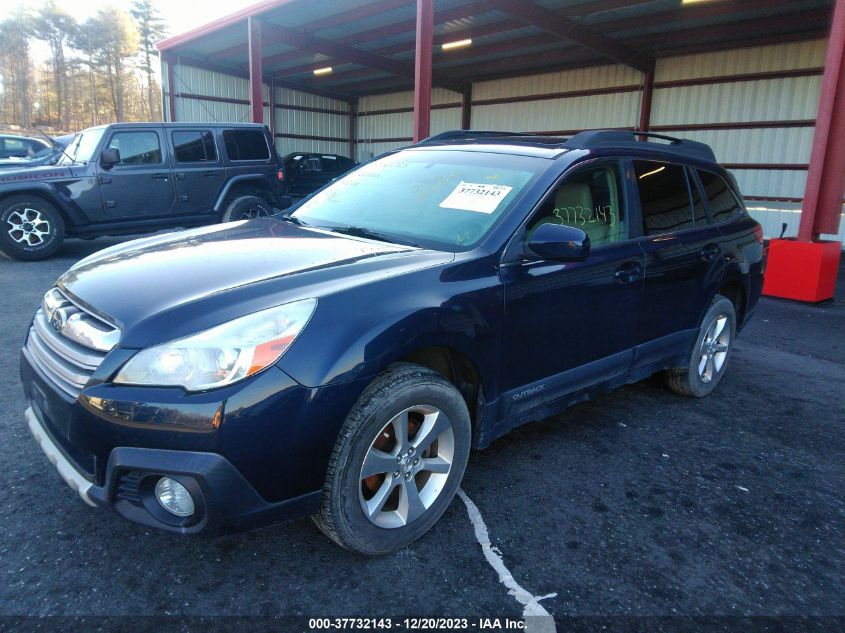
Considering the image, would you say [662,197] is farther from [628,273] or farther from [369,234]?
[369,234]

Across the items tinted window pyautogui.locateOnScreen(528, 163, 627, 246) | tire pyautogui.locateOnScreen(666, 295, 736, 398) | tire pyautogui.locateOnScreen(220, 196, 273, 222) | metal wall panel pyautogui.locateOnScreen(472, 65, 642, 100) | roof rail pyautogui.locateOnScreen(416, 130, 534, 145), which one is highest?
metal wall panel pyautogui.locateOnScreen(472, 65, 642, 100)

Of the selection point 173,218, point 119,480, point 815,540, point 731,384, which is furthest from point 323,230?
point 173,218

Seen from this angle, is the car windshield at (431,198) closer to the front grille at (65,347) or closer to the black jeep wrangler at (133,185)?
the front grille at (65,347)

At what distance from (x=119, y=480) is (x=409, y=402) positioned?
99 cm

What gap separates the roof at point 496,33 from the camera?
12211 mm

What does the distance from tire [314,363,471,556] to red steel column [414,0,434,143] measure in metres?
8.34

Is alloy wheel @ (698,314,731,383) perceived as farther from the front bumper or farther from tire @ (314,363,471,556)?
the front bumper

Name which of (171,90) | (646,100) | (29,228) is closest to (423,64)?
(29,228)

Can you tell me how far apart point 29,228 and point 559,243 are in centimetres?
833

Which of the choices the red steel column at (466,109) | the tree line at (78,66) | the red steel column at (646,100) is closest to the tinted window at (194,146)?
the red steel column at (646,100)

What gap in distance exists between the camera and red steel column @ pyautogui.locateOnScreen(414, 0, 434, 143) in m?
9.94

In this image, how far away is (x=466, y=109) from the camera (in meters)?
19.8

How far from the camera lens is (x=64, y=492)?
2.68 m

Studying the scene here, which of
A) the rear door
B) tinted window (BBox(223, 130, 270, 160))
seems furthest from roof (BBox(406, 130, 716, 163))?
tinted window (BBox(223, 130, 270, 160))
